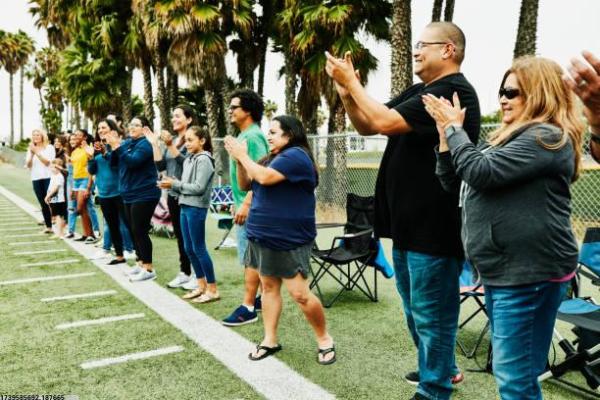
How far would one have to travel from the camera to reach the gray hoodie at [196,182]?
4.70 m

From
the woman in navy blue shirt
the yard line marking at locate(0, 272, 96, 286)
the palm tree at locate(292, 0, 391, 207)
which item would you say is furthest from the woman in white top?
the woman in navy blue shirt

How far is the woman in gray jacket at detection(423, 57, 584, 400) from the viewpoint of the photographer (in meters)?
1.91

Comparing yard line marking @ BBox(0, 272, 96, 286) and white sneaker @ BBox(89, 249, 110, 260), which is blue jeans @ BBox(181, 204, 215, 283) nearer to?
yard line marking @ BBox(0, 272, 96, 286)

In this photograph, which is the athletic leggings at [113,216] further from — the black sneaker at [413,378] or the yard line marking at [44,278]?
the black sneaker at [413,378]

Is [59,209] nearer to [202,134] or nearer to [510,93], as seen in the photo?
[202,134]

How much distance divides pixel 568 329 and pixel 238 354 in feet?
9.05

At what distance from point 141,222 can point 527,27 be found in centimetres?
808

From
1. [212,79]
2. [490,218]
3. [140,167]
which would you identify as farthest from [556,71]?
[212,79]

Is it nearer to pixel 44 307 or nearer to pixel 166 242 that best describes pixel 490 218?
pixel 44 307

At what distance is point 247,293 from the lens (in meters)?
4.40

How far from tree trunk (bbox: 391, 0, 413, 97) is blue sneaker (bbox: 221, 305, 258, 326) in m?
7.40

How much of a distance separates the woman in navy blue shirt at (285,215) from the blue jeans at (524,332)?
161cm

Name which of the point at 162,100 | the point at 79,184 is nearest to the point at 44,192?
the point at 79,184

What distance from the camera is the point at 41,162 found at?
9.17 metres
